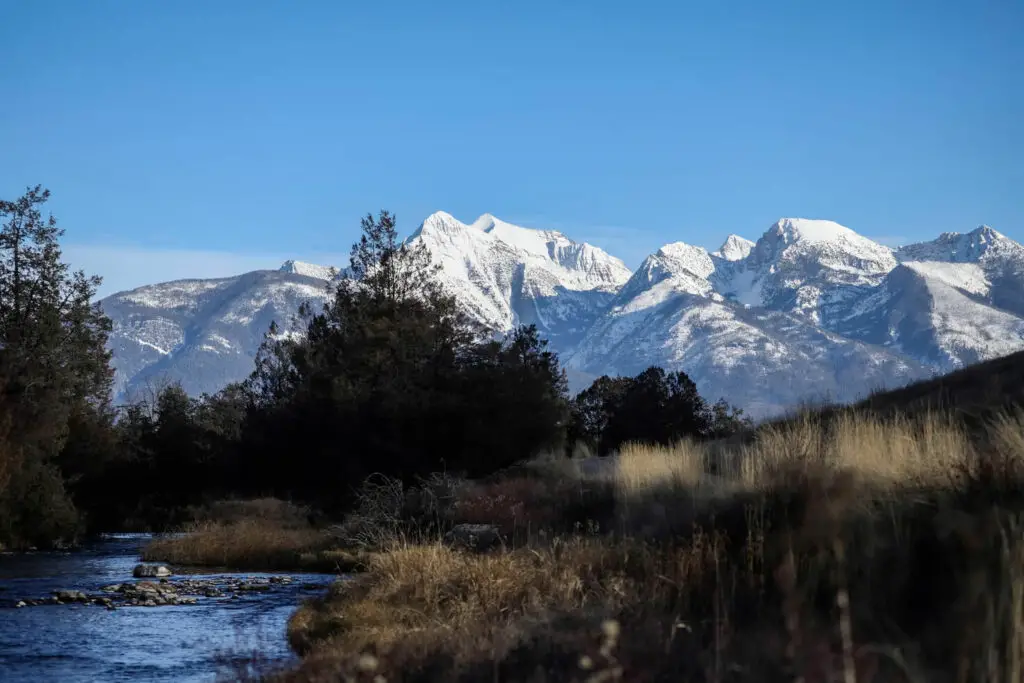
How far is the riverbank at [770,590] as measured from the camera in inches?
275

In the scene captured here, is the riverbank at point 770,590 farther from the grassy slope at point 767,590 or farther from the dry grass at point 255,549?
the dry grass at point 255,549

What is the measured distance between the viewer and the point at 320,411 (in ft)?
187

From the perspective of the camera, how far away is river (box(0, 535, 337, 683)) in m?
16.1

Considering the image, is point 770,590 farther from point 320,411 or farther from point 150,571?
point 320,411

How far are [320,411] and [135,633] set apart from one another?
37.1 m

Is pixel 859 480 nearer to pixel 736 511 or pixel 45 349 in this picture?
pixel 736 511

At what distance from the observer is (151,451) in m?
70.4

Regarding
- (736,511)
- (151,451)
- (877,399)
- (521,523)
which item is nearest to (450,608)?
(736,511)

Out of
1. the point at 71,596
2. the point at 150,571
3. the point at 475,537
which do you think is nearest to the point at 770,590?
the point at 475,537

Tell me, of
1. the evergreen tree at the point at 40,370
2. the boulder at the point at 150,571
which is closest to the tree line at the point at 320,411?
the evergreen tree at the point at 40,370

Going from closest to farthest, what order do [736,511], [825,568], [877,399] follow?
[825,568], [736,511], [877,399]

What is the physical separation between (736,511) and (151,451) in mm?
63239

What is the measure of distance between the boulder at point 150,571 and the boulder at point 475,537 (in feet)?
29.0

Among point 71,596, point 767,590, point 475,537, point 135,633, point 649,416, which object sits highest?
point 649,416
